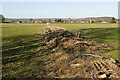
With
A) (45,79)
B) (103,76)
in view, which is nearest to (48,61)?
(45,79)

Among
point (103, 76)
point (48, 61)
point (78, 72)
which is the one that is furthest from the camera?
point (48, 61)

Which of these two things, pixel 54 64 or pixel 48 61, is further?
pixel 48 61

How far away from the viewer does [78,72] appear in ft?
13.4

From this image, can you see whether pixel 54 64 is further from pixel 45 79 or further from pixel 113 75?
pixel 113 75

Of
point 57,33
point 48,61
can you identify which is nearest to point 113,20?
point 57,33

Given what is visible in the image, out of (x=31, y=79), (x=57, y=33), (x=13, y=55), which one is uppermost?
(x=57, y=33)

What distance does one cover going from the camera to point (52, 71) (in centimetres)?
424

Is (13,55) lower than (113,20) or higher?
lower

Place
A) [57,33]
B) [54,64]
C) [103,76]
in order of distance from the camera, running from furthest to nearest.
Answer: [57,33], [54,64], [103,76]

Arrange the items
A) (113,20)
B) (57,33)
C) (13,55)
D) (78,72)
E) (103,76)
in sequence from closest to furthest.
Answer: (103,76) → (78,72) → (13,55) → (57,33) → (113,20)

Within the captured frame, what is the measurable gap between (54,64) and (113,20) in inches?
2405

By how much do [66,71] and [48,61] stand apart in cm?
125

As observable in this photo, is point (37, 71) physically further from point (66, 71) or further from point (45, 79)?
point (66, 71)

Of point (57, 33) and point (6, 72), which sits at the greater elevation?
point (57, 33)
